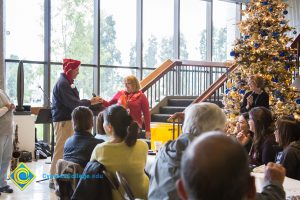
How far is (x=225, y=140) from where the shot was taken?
3.01 feet

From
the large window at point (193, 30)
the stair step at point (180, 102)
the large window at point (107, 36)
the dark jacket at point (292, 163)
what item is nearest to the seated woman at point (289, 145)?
the dark jacket at point (292, 163)

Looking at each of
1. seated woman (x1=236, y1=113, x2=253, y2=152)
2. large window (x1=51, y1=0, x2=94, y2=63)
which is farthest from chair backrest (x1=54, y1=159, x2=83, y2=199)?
large window (x1=51, y1=0, x2=94, y2=63)

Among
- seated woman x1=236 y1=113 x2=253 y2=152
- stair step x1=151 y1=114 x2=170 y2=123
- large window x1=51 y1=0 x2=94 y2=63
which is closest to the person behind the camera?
seated woman x1=236 y1=113 x2=253 y2=152

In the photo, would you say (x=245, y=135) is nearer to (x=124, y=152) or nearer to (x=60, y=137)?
(x=124, y=152)

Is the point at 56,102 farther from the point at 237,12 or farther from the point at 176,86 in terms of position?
the point at 237,12

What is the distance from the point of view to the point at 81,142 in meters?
3.07

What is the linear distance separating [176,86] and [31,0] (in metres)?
3.85

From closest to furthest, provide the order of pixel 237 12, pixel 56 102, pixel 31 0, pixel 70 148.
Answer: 1. pixel 70 148
2. pixel 56 102
3. pixel 31 0
4. pixel 237 12

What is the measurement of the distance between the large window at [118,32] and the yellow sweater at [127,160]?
24.4ft

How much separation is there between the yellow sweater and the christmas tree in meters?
4.24

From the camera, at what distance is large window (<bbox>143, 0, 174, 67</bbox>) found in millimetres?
10648

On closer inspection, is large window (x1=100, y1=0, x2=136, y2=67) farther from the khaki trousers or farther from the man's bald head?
the man's bald head

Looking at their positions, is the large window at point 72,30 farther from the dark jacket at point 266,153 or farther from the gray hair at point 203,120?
the gray hair at point 203,120

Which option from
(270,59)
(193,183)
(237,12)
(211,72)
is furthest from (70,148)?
(237,12)
